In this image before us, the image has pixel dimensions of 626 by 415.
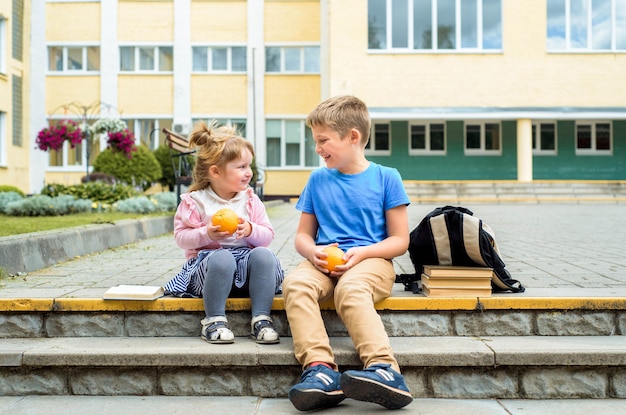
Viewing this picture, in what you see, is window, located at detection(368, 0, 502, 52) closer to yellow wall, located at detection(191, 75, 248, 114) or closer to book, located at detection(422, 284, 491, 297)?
yellow wall, located at detection(191, 75, 248, 114)

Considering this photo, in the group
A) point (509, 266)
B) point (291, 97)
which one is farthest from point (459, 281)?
point (291, 97)

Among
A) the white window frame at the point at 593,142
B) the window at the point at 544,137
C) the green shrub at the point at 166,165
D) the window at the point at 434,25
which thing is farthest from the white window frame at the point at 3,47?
the white window frame at the point at 593,142

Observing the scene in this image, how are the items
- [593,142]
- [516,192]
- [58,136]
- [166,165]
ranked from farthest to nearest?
[593,142] < [166,165] < [516,192] < [58,136]

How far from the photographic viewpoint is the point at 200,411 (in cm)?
285

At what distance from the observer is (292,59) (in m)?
26.0

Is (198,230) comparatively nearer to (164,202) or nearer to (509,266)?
(509,266)

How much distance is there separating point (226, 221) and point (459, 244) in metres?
1.25

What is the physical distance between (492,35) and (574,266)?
19.7 meters

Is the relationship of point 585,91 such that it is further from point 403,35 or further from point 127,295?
point 127,295

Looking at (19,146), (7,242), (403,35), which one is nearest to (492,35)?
(403,35)

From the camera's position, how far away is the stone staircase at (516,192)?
66.4 feet

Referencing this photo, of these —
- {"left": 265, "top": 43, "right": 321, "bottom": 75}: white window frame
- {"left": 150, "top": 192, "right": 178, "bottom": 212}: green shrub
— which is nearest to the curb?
{"left": 150, "top": 192, "right": 178, "bottom": 212}: green shrub

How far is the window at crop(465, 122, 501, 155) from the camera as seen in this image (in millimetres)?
25078

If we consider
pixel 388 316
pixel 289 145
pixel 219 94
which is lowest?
pixel 388 316
